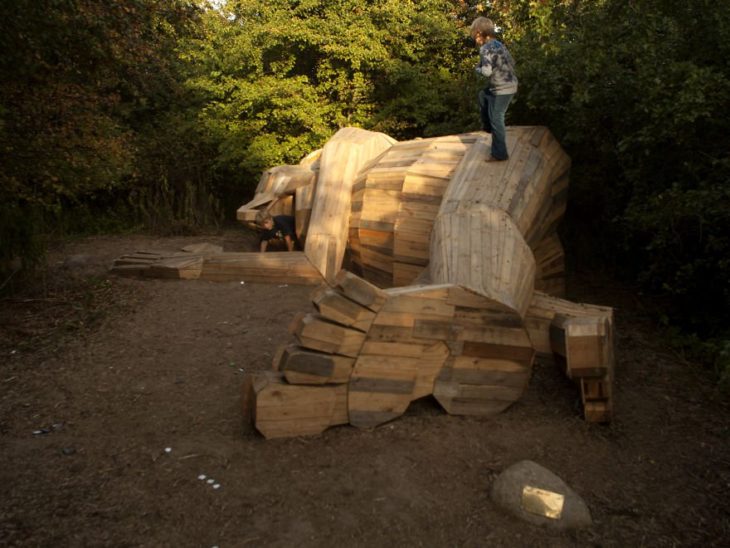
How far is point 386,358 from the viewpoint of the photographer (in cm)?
338

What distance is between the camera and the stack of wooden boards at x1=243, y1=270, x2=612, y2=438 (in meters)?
3.26

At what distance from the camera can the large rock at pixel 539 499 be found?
9.43 feet

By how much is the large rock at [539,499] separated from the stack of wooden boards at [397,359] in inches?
24.5

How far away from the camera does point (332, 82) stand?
10.7 meters

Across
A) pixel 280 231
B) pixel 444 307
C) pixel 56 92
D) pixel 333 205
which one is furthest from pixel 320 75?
pixel 444 307

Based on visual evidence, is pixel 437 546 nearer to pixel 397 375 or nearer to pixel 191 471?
pixel 397 375

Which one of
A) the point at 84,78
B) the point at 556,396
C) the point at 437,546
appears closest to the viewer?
the point at 437,546

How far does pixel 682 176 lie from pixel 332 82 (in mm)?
6544

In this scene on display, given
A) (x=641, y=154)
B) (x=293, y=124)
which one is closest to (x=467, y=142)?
(x=641, y=154)

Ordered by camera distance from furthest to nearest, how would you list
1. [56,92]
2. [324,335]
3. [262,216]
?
[262,216], [56,92], [324,335]

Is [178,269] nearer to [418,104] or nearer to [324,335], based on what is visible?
[324,335]

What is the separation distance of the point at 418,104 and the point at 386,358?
7769 millimetres

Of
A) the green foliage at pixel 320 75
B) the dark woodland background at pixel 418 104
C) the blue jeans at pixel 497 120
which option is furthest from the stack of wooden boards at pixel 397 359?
the green foliage at pixel 320 75

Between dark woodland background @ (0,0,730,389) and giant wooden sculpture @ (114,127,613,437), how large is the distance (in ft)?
2.83
